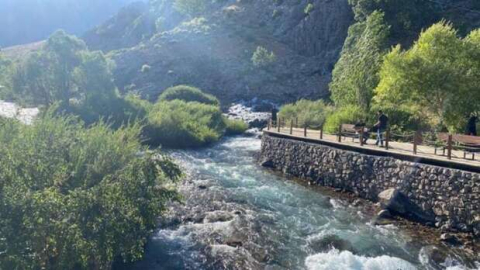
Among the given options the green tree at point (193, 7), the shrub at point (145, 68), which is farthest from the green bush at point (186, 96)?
the green tree at point (193, 7)

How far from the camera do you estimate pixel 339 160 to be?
874 inches

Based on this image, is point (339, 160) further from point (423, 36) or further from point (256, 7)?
point (256, 7)

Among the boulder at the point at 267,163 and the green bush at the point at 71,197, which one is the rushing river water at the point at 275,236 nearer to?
the green bush at the point at 71,197

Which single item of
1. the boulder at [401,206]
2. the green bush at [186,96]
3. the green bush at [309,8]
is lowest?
the boulder at [401,206]

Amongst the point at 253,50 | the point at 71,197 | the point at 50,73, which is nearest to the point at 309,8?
the point at 253,50

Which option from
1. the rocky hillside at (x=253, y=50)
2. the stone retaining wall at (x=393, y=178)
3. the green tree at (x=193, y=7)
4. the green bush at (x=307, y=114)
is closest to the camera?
the stone retaining wall at (x=393, y=178)

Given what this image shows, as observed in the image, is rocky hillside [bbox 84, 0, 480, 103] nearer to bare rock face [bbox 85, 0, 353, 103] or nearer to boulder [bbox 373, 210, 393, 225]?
bare rock face [bbox 85, 0, 353, 103]

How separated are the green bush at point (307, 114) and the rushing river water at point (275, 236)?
1854cm

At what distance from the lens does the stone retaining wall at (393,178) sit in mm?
15117

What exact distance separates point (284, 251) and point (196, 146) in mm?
25539

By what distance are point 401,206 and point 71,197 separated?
13537mm

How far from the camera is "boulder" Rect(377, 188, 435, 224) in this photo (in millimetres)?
16359

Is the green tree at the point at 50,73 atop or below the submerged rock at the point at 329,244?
atop

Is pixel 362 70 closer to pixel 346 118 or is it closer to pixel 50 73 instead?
pixel 346 118
